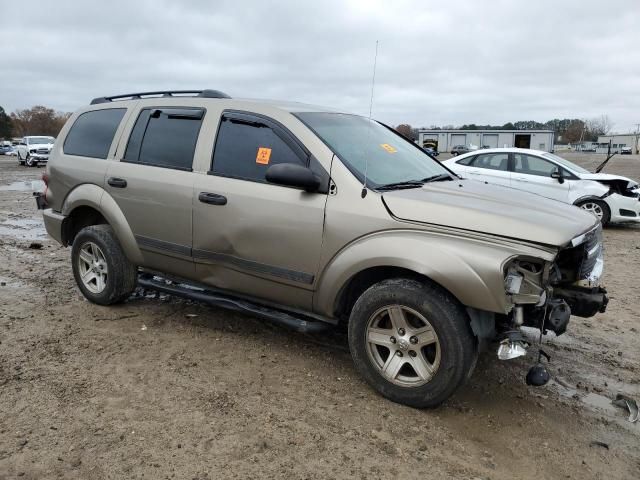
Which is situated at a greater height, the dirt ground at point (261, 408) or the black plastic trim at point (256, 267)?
the black plastic trim at point (256, 267)

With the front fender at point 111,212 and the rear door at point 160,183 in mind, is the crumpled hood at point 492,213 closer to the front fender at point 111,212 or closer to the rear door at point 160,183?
the rear door at point 160,183

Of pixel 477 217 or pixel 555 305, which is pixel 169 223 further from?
pixel 555 305

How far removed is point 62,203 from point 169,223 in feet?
5.13

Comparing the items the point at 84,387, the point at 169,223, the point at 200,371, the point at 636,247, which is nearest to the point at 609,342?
the point at 200,371

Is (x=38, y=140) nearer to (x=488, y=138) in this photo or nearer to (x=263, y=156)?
(x=263, y=156)

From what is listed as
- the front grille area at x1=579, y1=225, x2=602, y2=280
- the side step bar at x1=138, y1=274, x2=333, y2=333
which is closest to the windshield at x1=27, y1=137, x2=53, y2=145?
the side step bar at x1=138, y1=274, x2=333, y2=333

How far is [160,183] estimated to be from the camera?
430 cm

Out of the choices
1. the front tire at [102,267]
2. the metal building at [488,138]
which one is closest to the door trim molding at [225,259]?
the front tire at [102,267]

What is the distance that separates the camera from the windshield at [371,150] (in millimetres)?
3704

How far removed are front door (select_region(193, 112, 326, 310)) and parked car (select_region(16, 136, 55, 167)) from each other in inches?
1122

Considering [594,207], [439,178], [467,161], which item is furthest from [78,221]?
[594,207]

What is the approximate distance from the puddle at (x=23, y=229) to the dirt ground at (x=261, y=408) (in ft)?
13.8

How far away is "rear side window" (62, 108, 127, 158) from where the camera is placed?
489cm

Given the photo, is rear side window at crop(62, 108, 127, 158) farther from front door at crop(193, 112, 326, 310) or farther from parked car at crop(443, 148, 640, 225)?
parked car at crop(443, 148, 640, 225)
